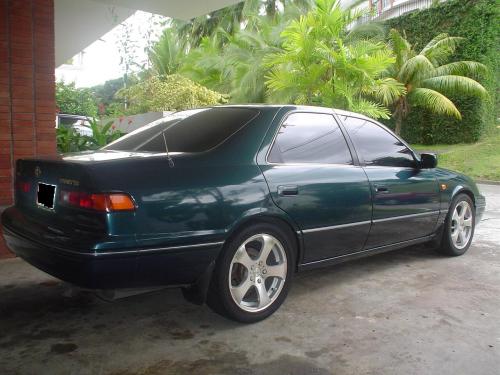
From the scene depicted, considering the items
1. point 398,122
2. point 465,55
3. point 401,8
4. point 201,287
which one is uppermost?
point 401,8

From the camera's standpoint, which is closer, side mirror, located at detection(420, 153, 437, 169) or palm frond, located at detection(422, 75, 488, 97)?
side mirror, located at detection(420, 153, 437, 169)

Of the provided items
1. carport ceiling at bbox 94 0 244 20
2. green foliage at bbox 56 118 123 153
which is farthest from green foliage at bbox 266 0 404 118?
green foliage at bbox 56 118 123 153

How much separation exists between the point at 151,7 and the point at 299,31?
449 centimetres

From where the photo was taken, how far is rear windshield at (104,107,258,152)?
125 inches

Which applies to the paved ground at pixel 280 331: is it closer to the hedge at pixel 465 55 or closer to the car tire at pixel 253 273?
the car tire at pixel 253 273

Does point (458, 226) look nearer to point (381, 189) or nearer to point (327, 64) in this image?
point (381, 189)

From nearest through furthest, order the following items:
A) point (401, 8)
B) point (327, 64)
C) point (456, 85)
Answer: point (327, 64), point (456, 85), point (401, 8)

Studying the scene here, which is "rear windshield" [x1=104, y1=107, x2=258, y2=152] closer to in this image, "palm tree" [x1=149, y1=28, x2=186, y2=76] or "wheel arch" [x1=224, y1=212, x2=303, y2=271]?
"wheel arch" [x1=224, y1=212, x2=303, y2=271]

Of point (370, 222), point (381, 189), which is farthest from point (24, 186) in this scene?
point (381, 189)

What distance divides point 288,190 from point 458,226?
8.32 ft

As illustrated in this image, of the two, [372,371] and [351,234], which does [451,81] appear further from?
[372,371]


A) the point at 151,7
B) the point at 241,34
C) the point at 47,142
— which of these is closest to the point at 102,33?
the point at 151,7

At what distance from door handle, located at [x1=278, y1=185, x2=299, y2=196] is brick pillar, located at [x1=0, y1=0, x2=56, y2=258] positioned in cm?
281

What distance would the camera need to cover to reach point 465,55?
18.0 m
